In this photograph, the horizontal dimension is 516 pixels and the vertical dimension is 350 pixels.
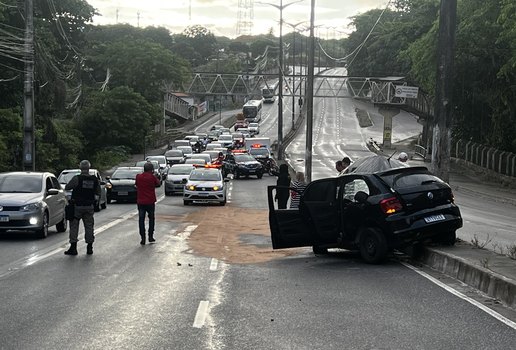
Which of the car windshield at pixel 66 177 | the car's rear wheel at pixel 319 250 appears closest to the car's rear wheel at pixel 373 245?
the car's rear wheel at pixel 319 250

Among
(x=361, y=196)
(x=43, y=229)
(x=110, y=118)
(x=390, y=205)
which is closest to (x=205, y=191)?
(x=43, y=229)

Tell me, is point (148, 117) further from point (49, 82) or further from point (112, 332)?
point (112, 332)

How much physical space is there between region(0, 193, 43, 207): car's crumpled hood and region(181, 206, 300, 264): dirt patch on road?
3.86 metres

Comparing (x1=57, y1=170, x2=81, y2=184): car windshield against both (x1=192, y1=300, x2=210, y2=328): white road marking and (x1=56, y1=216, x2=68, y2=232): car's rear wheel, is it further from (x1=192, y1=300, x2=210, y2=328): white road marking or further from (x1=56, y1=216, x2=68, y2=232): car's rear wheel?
(x1=192, y1=300, x2=210, y2=328): white road marking

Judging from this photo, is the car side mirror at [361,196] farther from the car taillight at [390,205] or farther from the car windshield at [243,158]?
the car windshield at [243,158]

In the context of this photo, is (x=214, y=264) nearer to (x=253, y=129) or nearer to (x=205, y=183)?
(x=205, y=183)

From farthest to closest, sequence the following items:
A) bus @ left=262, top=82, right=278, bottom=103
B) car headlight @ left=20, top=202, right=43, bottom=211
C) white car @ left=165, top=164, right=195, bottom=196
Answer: bus @ left=262, top=82, right=278, bottom=103 → white car @ left=165, top=164, right=195, bottom=196 → car headlight @ left=20, top=202, right=43, bottom=211

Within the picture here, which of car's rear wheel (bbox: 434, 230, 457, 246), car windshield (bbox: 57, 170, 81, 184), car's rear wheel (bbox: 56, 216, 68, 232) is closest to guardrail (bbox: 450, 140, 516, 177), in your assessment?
car windshield (bbox: 57, 170, 81, 184)

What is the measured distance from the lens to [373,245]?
13.8 m

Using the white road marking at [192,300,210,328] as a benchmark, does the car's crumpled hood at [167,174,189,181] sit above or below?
below

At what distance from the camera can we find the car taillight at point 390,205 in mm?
13555

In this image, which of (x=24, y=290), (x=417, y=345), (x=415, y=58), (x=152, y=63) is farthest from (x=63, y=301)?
(x=152, y=63)

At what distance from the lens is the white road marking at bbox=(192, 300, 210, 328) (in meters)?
8.68

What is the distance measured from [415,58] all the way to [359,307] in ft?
163
